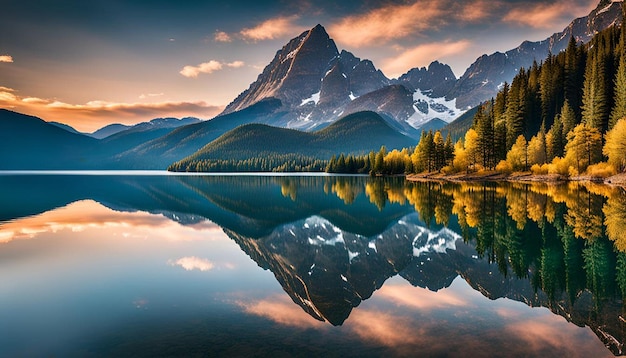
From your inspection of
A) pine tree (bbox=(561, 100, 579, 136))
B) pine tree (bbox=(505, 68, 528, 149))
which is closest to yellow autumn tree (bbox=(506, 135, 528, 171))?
pine tree (bbox=(561, 100, 579, 136))

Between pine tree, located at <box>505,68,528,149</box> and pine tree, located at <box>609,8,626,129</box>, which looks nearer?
pine tree, located at <box>609,8,626,129</box>

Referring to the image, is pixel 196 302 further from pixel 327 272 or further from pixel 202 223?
pixel 202 223

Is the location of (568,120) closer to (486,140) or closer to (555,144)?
(555,144)

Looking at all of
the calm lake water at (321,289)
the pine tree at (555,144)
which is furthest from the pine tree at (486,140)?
the calm lake water at (321,289)

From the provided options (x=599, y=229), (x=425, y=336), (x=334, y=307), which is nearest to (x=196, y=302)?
(x=334, y=307)

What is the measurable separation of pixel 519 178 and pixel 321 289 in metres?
99.6

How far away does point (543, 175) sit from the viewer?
95.8 meters

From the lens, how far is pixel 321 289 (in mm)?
17406

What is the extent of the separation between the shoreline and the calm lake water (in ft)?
176

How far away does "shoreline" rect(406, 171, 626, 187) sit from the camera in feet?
257

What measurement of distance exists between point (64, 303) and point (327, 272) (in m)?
11.6

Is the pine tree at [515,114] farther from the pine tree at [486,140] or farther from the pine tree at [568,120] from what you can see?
the pine tree at [568,120]

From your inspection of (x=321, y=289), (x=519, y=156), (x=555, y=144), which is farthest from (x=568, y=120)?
(x=321, y=289)

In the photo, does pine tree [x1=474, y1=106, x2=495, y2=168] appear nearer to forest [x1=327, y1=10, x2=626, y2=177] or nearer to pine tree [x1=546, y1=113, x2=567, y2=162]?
forest [x1=327, y1=10, x2=626, y2=177]
